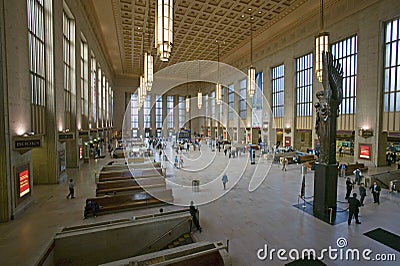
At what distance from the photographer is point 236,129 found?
121 ft

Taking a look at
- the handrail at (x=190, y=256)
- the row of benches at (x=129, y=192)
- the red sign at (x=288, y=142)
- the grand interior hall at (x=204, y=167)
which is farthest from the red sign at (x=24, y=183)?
the red sign at (x=288, y=142)

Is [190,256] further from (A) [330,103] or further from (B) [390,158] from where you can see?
(B) [390,158]

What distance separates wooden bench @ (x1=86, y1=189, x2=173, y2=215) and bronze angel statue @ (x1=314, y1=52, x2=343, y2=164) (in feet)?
20.5

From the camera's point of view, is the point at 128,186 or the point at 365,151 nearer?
the point at 128,186

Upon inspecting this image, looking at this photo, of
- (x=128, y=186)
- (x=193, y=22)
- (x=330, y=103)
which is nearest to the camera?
(x=330, y=103)

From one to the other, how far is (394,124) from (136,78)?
44766 mm

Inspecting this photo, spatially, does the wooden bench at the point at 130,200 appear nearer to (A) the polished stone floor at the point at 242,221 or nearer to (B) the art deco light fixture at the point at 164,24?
(A) the polished stone floor at the point at 242,221

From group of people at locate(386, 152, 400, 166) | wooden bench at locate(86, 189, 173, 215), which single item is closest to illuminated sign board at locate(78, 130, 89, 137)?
wooden bench at locate(86, 189, 173, 215)

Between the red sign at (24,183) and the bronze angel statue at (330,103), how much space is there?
1094 cm

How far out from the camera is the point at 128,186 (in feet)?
30.5

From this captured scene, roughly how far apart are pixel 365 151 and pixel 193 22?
18890 millimetres

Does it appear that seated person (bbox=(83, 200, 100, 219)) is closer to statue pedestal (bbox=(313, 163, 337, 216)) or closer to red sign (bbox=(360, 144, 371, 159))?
statue pedestal (bbox=(313, 163, 337, 216))

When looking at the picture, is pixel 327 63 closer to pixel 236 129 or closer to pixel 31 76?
pixel 31 76

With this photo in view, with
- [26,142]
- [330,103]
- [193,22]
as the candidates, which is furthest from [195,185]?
[193,22]
